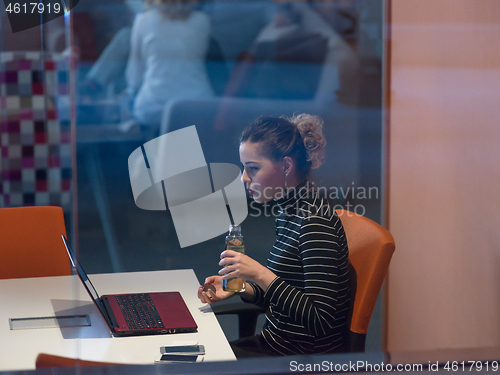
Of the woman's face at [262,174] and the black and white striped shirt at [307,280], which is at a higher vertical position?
the woman's face at [262,174]

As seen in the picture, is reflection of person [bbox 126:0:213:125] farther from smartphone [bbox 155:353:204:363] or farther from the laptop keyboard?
smartphone [bbox 155:353:204:363]

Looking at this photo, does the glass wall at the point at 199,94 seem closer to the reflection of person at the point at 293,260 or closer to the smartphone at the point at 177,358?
the reflection of person at the point at 293,260

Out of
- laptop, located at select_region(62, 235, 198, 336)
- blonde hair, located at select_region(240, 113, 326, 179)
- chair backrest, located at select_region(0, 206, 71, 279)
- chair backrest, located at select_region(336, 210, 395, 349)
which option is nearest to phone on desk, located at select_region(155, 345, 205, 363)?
laptop, located at select_region(62, 235, 198, 336)

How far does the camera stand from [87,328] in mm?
1229

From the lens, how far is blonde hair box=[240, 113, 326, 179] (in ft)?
4.80

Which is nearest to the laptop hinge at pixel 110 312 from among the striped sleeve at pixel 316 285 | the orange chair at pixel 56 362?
the striped sleeve at pixel 316 285

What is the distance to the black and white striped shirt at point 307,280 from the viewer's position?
1.30m

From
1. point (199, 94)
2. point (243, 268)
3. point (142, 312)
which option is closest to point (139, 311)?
point (142, 312)

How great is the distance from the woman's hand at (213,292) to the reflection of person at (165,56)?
836 millimetres

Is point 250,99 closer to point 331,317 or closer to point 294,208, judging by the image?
point 294,208

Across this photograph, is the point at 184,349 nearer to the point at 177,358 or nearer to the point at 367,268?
the point at 177,358

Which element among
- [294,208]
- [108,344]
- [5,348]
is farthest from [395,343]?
[5,348]

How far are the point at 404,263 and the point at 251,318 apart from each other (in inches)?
26.0

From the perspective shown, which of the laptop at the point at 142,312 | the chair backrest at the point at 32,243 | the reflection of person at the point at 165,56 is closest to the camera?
the laptop at the point at 142,312
